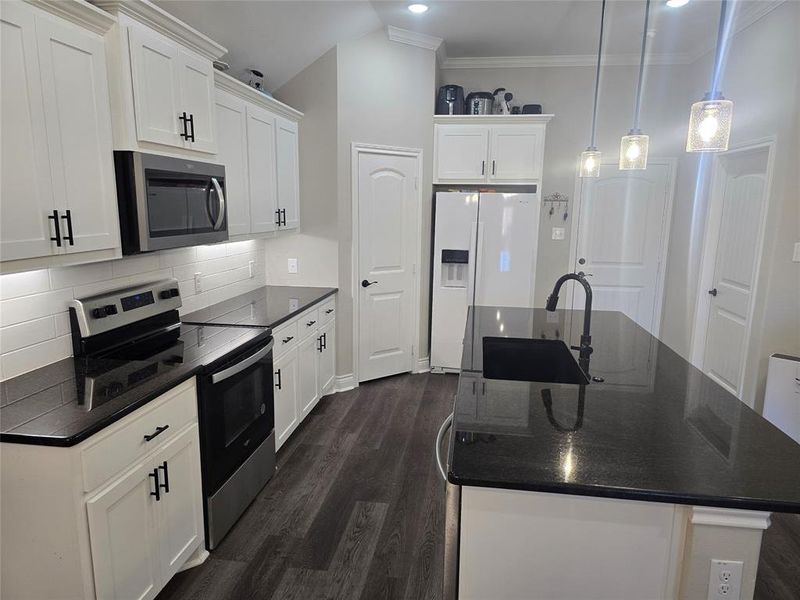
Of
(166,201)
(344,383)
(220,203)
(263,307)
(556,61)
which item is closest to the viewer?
(166,201)

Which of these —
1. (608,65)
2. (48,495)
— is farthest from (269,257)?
(608,65)

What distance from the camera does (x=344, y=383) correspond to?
13.9 feet

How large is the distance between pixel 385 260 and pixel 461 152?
1195mm

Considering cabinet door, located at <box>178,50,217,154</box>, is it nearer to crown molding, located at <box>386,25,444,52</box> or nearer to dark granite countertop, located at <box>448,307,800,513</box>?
dark granite countertop, located at <box>448,307,800,513</box>

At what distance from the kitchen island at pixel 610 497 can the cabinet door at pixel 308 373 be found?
1.99 m

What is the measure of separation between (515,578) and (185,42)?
2570 millimetres

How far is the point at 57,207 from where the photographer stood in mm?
1743

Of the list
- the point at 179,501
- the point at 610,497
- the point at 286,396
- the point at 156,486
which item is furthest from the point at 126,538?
the point at 610,497

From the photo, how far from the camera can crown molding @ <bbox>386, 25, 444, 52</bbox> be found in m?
3.95

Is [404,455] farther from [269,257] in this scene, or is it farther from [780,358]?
[780,358]

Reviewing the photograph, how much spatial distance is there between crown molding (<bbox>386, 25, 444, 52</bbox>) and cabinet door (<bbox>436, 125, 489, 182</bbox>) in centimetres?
65

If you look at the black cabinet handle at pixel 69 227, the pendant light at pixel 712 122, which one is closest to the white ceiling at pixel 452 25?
the black cabinet handle at pixel 69 227

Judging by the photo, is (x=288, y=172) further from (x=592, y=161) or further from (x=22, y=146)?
(x=22, y=146)

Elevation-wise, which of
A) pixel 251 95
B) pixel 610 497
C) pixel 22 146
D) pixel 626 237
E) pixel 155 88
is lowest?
pixel 610 497
